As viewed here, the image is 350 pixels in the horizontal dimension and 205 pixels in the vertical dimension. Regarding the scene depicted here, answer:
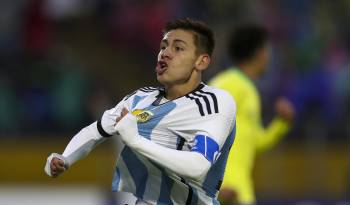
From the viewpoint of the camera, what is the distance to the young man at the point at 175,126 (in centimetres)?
555

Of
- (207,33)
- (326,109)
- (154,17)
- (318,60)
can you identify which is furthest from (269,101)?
(207,33)

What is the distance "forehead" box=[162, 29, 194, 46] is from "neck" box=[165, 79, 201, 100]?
0.24 m

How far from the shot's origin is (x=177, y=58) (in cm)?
571

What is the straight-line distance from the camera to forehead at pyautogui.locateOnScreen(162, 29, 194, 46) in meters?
5.75

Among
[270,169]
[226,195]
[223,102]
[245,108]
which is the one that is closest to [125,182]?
[223,102]

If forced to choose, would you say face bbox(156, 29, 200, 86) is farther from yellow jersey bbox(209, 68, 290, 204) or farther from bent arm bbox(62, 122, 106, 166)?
yellow jersey bbox(209, 68, 290, 204)

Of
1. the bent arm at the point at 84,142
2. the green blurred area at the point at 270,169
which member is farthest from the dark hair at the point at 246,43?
the green blurred area at the point at 270,169

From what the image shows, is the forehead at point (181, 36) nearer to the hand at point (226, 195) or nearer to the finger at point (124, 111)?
the finger at point (124, 111)

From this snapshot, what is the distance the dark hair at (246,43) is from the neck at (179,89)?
256cm

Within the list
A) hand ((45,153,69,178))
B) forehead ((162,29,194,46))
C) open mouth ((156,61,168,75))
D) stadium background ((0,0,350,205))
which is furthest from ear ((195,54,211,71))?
stadium background ((0,0,350,205))

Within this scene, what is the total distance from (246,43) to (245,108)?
0.61 m

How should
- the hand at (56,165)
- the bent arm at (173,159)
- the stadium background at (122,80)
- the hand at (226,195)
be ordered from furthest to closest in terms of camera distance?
the stadium background at (122,80)
the hand at (226,195)
the hand at (56,165)
the bent arm at (173,159)

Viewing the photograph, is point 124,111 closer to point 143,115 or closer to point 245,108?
point 143,115

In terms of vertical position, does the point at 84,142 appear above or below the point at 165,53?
below
